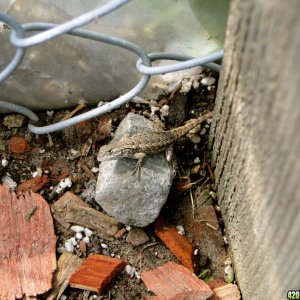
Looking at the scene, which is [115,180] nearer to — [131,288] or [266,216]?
[131,288]

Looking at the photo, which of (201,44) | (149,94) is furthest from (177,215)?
(201,44)

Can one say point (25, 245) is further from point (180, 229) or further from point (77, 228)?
point (180, 229)

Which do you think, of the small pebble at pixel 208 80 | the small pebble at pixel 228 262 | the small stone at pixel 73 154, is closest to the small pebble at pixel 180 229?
the small pebble at pixel 228 262

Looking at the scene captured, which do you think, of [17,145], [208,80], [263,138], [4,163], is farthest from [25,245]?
[263,138]

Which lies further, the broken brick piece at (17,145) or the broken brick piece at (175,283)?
the broken brick piece at (17,145)

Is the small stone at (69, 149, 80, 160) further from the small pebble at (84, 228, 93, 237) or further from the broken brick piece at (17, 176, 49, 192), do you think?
the small pebble at (84, 228, 93, 237)

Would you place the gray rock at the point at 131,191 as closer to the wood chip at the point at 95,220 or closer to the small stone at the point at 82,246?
the wood chip at the point at 95,220

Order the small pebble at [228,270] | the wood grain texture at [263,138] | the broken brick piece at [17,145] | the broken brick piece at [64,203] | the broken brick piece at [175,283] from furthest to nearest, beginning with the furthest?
the broken brick piece at [17,145]
the broken brick piece at [64,203]
the small pebble at [228,270]
the broken brick piece at [175,283]
the wood grain texture at [263,138]
